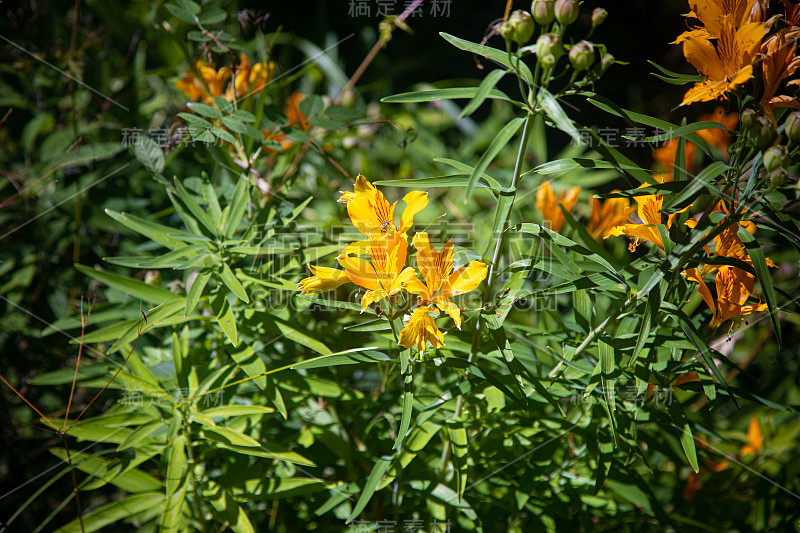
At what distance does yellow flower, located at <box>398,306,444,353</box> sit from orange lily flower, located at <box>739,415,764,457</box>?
90 cm

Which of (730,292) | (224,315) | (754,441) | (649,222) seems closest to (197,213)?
(224,315)

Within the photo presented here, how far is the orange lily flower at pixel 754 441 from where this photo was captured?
3.54 ft

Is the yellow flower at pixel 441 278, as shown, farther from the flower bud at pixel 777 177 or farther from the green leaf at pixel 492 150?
the flower bud at pixel 777 177

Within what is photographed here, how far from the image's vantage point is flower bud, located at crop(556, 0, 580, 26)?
1.59 ft

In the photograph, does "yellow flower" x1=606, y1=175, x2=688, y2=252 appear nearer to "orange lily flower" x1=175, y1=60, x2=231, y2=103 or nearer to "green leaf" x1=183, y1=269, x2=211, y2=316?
"green leaf" x1=183, y1=269, x2=211, y2=316

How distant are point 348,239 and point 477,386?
0.92 feet

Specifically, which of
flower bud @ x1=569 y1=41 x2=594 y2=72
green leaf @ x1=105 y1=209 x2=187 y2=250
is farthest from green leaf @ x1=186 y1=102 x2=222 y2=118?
flower bud @ x1=569 y1=41 x2=594 y2=72

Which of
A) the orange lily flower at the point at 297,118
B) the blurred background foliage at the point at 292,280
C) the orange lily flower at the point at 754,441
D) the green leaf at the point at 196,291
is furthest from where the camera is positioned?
the orange lily flower at the point at 754,441

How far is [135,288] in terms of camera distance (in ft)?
2.57

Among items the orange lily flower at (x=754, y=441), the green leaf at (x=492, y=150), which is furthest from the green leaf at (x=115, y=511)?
the orange lily flower at (x=754, y=441)

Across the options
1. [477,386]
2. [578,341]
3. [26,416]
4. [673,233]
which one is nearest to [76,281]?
[26,416]

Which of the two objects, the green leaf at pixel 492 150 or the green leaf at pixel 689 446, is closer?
the green leaf at pixel 492 150

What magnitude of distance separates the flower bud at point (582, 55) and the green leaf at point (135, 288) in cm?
63

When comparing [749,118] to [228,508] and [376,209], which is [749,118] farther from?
[228,508]
